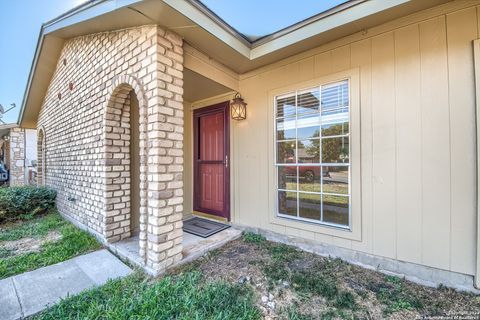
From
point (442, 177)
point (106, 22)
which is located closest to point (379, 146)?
point (442, 177)

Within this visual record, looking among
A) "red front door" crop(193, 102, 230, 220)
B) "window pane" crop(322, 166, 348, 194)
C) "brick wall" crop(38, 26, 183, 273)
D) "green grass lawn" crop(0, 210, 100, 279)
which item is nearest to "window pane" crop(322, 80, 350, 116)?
"window pane" crop(322, 166, 348, 194)

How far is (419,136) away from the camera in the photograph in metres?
2.15

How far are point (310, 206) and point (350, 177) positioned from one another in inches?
26.9

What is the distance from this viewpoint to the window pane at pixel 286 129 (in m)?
3.09

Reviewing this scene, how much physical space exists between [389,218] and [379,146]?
0.81m

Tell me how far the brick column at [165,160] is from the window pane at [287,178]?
5.03ft

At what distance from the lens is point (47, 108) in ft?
18.7

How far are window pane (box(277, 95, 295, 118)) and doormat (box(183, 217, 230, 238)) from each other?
82.8 inches

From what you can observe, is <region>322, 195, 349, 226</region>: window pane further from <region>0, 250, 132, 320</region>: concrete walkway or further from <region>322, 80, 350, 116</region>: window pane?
<region>0, 250, 132, 320</region>: concrete walkway

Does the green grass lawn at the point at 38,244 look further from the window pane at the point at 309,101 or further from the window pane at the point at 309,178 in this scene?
the window pane at the point at 309,101

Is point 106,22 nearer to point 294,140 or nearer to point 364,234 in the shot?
point 294,140

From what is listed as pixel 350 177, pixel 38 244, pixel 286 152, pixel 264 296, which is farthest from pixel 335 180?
pixel 38 244

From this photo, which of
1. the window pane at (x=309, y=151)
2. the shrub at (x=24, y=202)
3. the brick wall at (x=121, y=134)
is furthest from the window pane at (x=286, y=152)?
the shrub at (x=24, y=202)

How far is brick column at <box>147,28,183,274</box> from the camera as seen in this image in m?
2.24
